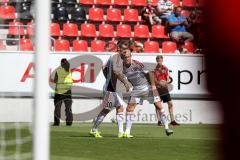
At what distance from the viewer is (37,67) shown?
323cm

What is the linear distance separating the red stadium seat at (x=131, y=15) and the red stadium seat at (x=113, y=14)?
0.21 m

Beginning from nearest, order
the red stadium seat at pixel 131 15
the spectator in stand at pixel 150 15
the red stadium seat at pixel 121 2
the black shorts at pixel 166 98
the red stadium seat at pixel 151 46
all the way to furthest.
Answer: the black shorts at pixel 166 98
the red stadium seat at pixel 151 46
the spectator in stand at pixel 150 15
the red stadium seat at pixel 131 15
the red stadium seat at pixel 121 2

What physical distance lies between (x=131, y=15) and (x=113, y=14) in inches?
21.4

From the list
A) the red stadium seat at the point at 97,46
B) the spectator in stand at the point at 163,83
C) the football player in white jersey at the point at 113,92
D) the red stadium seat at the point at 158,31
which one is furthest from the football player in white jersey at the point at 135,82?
the red stadium seat at the point at 158,31

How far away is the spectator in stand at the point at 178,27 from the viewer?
20.4 meters

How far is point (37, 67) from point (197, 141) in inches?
395

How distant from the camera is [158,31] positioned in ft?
69.1

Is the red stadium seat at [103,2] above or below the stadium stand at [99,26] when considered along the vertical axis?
above

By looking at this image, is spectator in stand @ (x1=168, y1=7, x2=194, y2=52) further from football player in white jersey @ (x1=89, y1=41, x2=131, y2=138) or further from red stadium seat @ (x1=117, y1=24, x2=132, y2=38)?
football player in white jersey @ (x1=89, y1=41, x2=131, y2=138)

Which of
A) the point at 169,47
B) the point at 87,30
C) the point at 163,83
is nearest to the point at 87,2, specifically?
the point at 87,30

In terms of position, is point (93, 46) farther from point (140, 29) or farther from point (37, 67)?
point (37, 67)

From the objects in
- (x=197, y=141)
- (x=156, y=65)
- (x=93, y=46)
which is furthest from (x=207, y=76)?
(x=93, y=46)

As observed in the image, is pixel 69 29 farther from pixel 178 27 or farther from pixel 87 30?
pixel 178 27

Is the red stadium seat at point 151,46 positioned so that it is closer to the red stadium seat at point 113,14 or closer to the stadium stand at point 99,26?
the stadium stand at point 99,26
